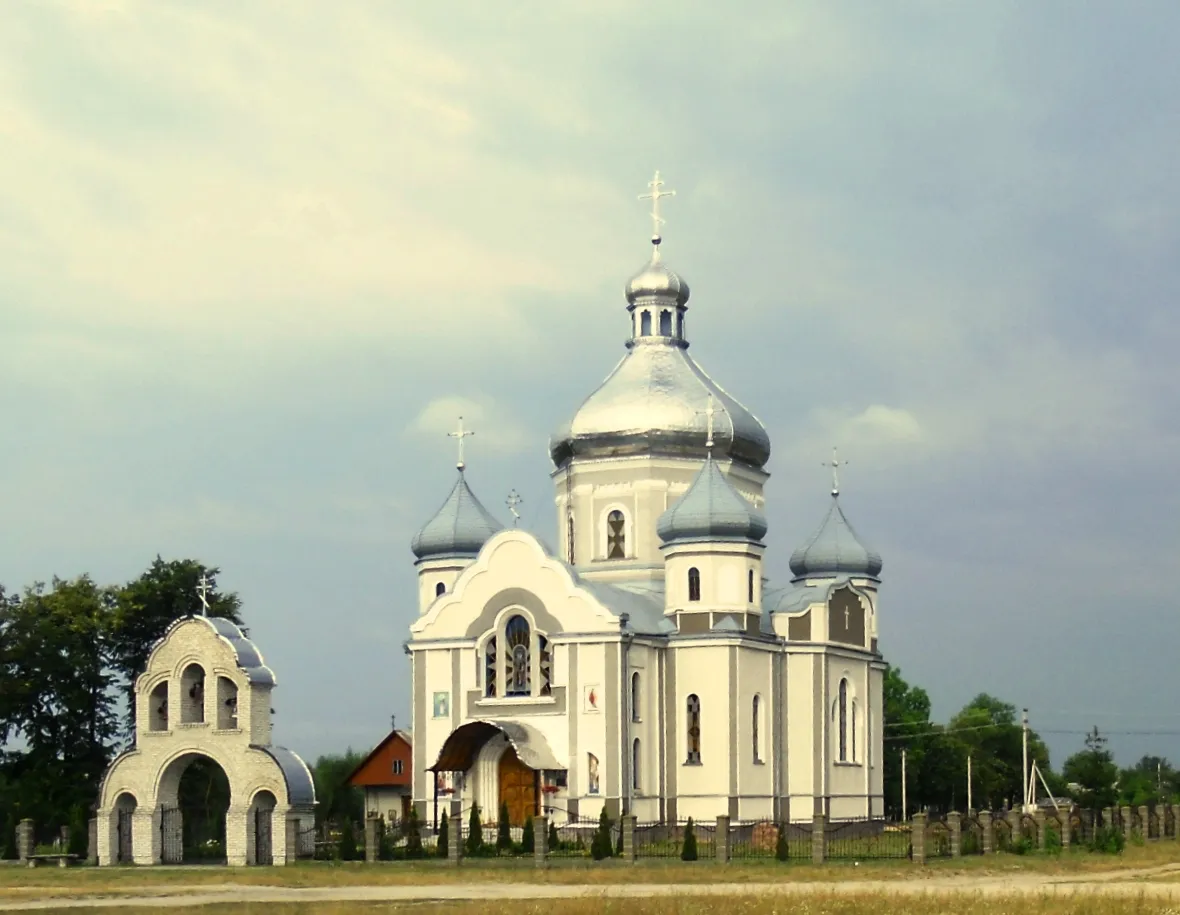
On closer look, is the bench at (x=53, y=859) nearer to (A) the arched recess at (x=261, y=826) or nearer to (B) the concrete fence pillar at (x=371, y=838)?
(A) the arched recess at (x=261, y=826)

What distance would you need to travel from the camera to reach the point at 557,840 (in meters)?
42.4

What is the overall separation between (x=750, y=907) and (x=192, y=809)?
27944 mm

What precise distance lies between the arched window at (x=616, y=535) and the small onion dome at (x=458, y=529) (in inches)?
114

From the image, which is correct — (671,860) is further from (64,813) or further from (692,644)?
(64,813)

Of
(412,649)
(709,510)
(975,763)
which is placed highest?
(709,510)

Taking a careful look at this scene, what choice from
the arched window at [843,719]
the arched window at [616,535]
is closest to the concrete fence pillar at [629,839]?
the arched window at [616,535]

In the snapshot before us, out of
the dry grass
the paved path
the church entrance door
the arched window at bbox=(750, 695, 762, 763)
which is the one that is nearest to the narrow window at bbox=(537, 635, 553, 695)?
the church entrance door

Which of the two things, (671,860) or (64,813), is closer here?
(671,860)

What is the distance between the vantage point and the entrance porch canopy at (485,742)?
148 ft

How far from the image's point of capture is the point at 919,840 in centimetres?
3691

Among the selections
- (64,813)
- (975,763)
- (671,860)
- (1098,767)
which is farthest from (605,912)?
(975,763)

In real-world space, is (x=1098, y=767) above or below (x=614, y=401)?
below

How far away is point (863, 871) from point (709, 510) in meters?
13.3

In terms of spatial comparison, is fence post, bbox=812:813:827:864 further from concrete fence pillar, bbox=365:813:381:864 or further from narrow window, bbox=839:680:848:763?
narrow window, bbox=839:680:848:763
